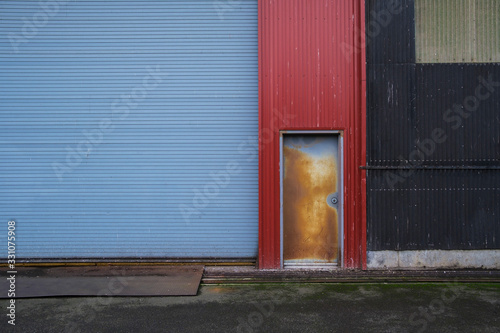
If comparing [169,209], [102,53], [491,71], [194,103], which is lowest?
[169,209]

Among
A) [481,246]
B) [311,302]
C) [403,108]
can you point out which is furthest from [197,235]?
[481,246]

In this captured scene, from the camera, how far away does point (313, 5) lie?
662 centimetres

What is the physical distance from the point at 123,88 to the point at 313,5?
11.5 feet

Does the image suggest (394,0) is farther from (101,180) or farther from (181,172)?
(101,180)

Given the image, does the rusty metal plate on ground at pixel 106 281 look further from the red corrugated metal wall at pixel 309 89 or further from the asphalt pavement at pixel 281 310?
the red corrugated metal wall at pixel 309 89

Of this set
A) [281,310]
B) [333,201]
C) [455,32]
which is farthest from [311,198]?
[455,32]

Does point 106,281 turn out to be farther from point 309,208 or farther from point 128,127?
point 309,208

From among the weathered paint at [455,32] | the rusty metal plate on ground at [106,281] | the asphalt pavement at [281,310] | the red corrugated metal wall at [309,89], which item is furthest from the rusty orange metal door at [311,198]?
the weathered paint at [455,32]

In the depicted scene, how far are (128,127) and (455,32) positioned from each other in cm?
571

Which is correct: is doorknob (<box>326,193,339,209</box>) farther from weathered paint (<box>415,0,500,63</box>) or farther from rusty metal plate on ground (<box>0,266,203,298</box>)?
weathered paint (<box>415,0,500,63</box>)

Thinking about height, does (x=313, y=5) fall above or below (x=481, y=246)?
above

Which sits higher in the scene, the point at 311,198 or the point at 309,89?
the point at 309,89

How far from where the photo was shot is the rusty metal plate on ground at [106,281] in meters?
5.54

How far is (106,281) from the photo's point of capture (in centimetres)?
602
